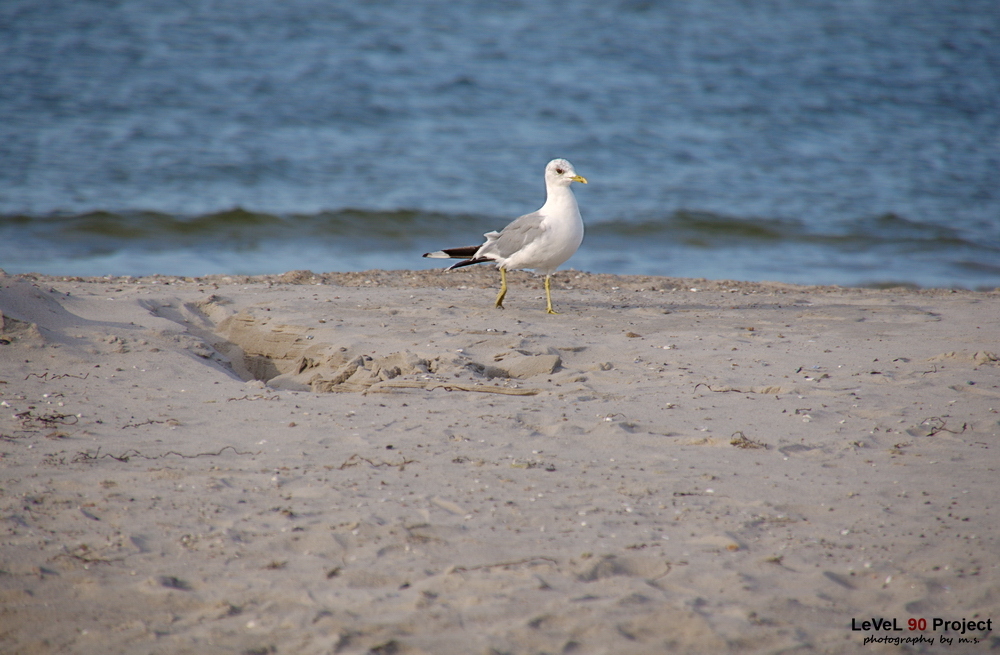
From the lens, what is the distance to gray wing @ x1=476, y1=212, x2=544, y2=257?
605 centimetres

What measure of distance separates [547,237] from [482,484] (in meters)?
3.23

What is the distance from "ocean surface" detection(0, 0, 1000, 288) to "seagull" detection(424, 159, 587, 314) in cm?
359

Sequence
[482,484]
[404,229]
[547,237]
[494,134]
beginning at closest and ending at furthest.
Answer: [482,484]
[547,237]
[404,229]
[494,134]

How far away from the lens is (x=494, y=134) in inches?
599

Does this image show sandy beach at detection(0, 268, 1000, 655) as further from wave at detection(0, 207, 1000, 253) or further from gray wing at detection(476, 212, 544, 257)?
wave at detection(0, 207, 1000, 253)

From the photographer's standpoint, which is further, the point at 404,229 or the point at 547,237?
the point at 404,229

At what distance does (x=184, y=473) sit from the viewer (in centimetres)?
304

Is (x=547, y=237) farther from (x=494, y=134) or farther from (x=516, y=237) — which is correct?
(x=494, y=134)

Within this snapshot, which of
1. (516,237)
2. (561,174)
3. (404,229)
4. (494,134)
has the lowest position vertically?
(404,229)

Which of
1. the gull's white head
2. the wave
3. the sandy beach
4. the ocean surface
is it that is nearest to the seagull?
the gull's white head

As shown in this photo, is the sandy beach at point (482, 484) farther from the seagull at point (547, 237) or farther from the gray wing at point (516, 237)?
the gray wing at point (516, 237)

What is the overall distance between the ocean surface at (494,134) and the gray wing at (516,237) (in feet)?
11.7

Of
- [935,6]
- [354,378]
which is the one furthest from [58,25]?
[935,6]

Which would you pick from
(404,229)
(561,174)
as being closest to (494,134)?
(404,229)
